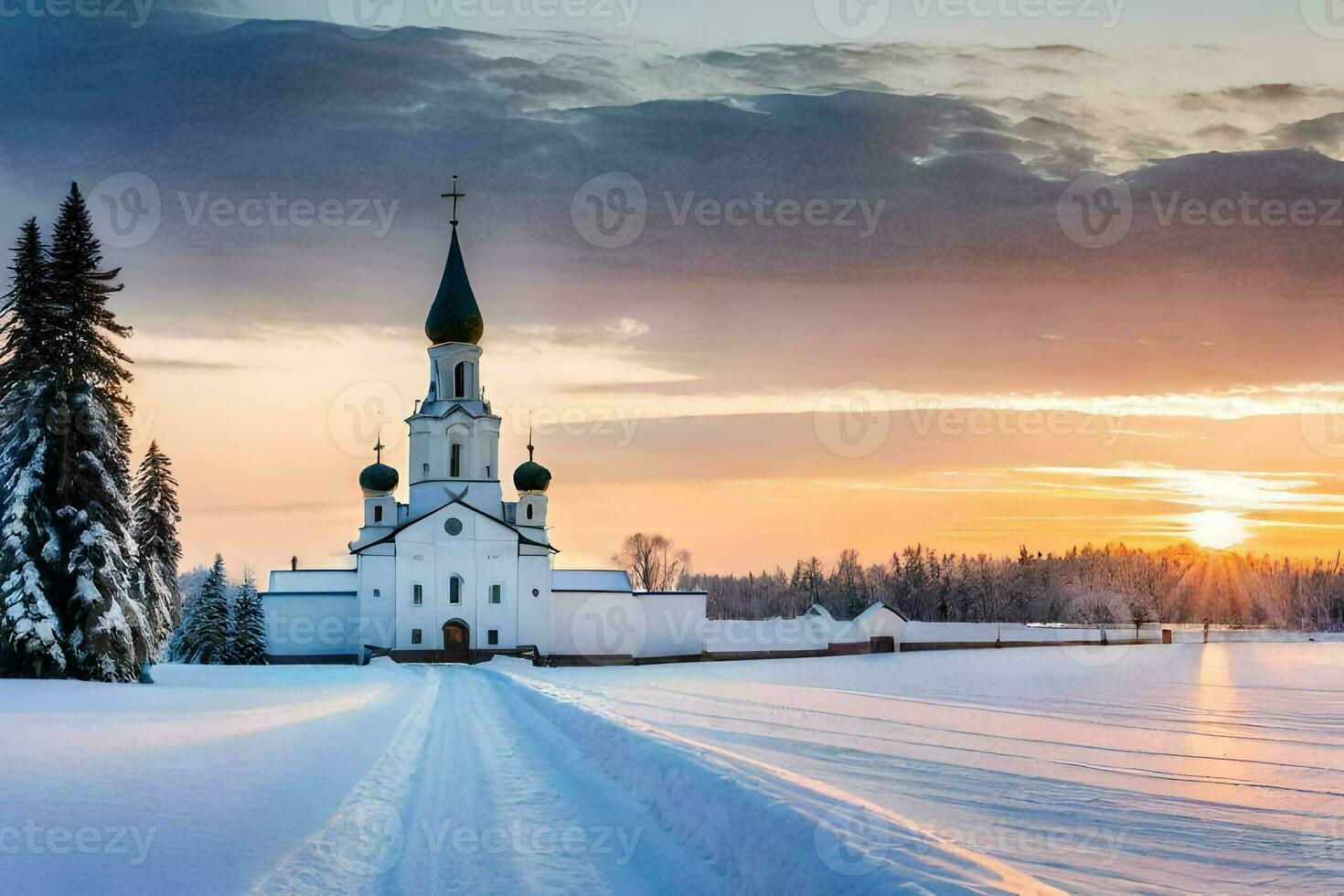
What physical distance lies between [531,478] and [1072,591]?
3564 inches

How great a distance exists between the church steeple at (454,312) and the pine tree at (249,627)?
60.0 feet

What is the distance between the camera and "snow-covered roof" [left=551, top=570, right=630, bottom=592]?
7294 centimetres

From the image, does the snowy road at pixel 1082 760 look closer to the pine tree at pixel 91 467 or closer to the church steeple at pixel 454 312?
the pine tree at pixel 91 467

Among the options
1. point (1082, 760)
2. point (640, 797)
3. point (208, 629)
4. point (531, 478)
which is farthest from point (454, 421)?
point (640, 797)

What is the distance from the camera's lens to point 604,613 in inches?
2721

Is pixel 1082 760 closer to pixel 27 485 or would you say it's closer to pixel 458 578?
pixel 27 485

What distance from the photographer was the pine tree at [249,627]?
208 feet

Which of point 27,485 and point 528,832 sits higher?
point 27,485

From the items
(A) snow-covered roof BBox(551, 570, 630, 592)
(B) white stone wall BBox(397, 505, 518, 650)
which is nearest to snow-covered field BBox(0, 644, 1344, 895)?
(B) white stone wall BBox(397, 505, 518, 650)

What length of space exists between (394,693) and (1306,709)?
83.2 feet

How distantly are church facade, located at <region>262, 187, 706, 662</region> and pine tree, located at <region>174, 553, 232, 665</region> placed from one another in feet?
9.22

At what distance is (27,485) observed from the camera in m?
30.4

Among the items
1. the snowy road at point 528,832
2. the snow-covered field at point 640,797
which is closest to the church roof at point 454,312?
the snow-covered field at point 640,797

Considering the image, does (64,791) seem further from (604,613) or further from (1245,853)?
(604,613)
